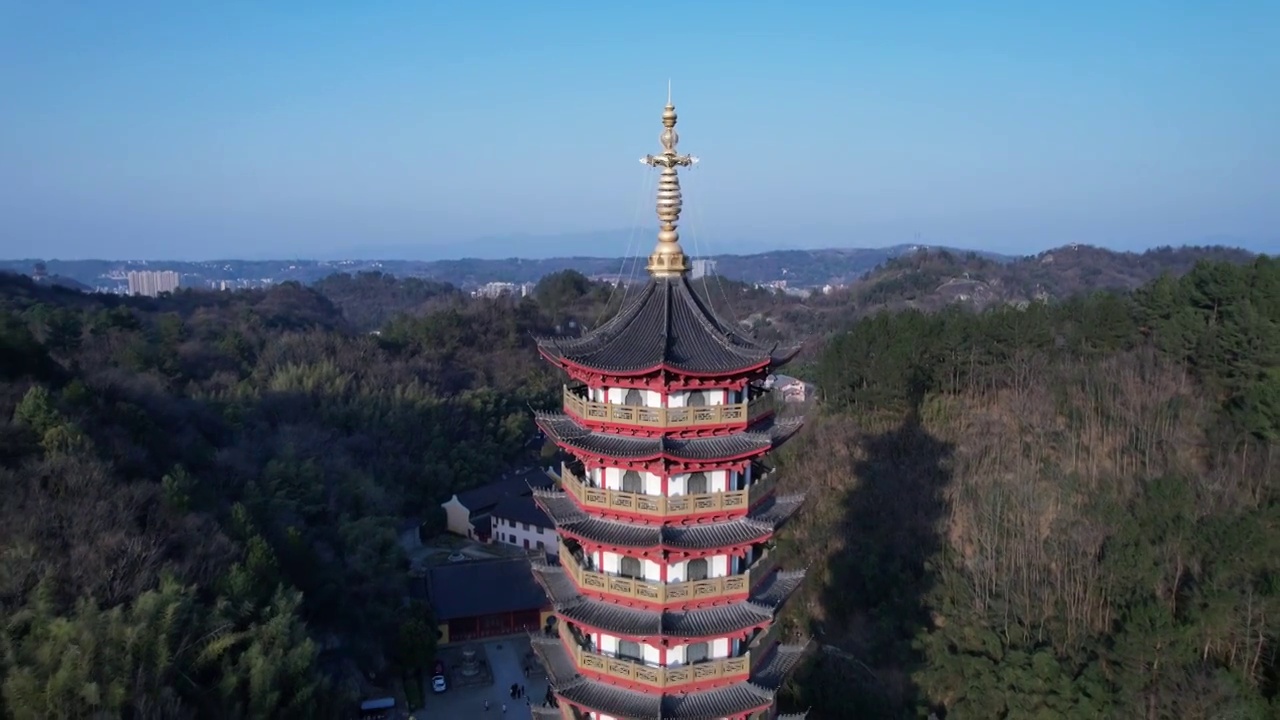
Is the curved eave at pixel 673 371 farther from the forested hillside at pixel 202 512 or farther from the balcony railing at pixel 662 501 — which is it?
the forested hillside at pixel 202 512

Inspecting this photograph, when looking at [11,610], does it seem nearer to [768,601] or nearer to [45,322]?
[768,601]

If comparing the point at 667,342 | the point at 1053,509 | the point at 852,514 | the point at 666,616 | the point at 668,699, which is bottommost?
the point at 852,514

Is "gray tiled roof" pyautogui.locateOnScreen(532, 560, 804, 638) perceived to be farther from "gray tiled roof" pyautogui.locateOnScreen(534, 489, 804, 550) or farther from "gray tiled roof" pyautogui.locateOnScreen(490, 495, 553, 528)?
"gray tiled roof" pyautogui.locateOnScreen(490, 495, 553, 528)

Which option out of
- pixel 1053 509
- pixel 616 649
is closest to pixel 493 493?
pixel 1053 509

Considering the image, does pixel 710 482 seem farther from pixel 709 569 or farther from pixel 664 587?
pixel 664 587

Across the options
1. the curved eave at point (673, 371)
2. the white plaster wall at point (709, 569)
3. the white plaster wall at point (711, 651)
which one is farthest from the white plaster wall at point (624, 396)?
the white plaster wall at point (711, 651)

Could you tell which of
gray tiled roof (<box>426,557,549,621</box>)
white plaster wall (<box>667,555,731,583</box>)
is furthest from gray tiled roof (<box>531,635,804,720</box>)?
gray tiled roof (<box>426,557,549,621</box>)

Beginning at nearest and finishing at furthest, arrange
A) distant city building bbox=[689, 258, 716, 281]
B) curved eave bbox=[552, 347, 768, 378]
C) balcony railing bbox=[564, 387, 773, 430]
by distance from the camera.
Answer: curved eave bbox=[552, 347, 768, 378]
balcony railing bbox=[564, 387, 773, 430]
distant city building bbox=[689, 258, 716, 281]
